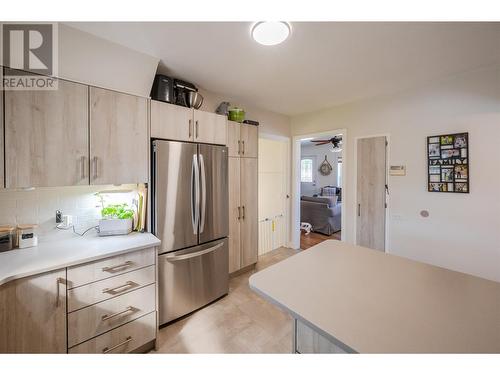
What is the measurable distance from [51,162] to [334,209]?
15.4ft

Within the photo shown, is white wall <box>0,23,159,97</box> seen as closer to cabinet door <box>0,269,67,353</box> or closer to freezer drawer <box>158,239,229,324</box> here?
cabinet door <box>0,269,67,353</box>

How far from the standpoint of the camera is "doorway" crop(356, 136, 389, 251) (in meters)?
2.69

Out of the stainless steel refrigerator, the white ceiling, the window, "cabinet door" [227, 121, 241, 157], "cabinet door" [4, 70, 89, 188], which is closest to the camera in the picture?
"cabinet door" [4, 70, 89, 188]

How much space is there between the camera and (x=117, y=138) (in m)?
1.61

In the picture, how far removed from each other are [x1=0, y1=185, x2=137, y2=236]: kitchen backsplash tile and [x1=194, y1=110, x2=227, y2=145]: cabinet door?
2.95ft

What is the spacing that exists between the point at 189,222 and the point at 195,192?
11.6 inches

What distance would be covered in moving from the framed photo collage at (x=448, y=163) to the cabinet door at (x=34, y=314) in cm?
344

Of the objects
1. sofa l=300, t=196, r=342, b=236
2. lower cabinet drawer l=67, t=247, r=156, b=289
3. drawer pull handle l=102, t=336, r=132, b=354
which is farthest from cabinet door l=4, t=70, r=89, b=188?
sofa l=300, t=196, r=342, b=236

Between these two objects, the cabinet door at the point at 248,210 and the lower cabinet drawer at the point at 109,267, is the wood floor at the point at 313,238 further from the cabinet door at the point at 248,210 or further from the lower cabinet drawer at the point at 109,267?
the lower cabinet drawer at the point at 109,267

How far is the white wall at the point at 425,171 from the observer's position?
1.99 meters

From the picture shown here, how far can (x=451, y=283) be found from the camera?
94 cm

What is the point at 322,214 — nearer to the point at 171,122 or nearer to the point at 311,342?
the point at 171,122

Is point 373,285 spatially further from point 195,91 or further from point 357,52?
point 195,91
